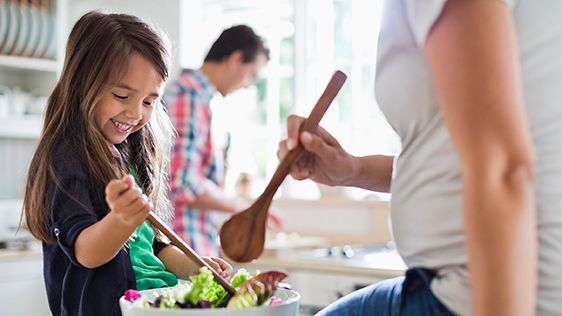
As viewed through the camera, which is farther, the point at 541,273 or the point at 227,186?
Answer: the point at 227,186

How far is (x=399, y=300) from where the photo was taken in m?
0.87

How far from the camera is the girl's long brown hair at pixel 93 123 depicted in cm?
127

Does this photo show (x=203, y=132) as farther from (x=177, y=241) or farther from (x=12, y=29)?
(x=177, y=241)

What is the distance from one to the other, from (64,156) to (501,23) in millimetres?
775

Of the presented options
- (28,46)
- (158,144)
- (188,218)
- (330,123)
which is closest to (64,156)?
(158,144)

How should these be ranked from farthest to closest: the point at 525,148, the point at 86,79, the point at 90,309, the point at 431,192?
the point at 86,79
the point at 90,309
the point at 431,192
the point at 525,148

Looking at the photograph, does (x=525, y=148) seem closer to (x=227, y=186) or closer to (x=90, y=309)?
(x=90, y=309)

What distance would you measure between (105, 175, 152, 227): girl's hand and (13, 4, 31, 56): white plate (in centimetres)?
303

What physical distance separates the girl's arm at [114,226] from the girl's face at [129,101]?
0.90 ft

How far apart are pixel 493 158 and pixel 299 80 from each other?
3602 millimetres

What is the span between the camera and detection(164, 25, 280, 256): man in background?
3.04 m

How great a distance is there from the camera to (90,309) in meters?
1.20

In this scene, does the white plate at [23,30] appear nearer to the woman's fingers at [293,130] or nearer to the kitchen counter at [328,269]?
the kitchen counter at [328,269]

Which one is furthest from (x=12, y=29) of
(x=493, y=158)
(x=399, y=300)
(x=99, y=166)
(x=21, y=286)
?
(x=493, y=158)
